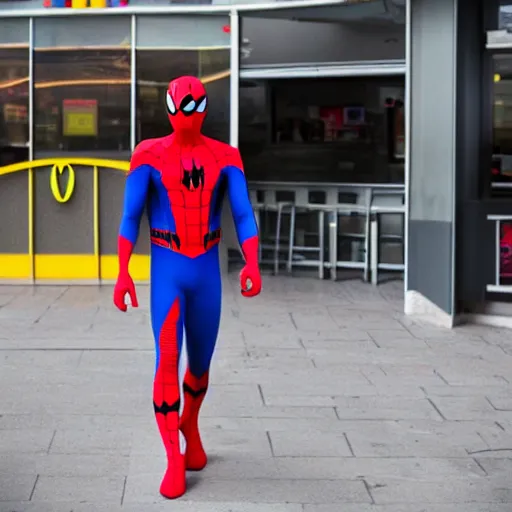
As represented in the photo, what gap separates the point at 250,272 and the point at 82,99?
7.48m

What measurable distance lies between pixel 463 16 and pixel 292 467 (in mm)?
5358

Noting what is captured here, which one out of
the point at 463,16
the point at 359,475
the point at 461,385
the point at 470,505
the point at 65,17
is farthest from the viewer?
the point at 65,17

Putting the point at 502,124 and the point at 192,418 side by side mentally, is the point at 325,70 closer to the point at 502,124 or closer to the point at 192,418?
the point at 502,124

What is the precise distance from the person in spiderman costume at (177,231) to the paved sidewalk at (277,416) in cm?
55

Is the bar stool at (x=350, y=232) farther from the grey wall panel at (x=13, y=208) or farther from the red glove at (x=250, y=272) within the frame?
the red glove at (x=250, y=272)

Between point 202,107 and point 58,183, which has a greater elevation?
point 202,107

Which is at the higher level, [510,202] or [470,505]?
[510,202]

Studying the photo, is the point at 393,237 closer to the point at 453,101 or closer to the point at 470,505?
the point at 453,101

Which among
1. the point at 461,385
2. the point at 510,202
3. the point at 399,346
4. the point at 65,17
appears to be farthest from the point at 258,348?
the point at 65,17

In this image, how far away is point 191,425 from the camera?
5.19 m

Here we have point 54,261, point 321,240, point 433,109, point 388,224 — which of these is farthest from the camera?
point 321,240

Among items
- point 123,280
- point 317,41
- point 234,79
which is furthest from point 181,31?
point 123,280

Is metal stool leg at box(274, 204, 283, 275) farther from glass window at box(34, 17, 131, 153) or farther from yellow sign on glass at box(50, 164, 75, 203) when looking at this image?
yellow sign on glass at box(50, 164, 75, 203)

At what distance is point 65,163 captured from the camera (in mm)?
11680
